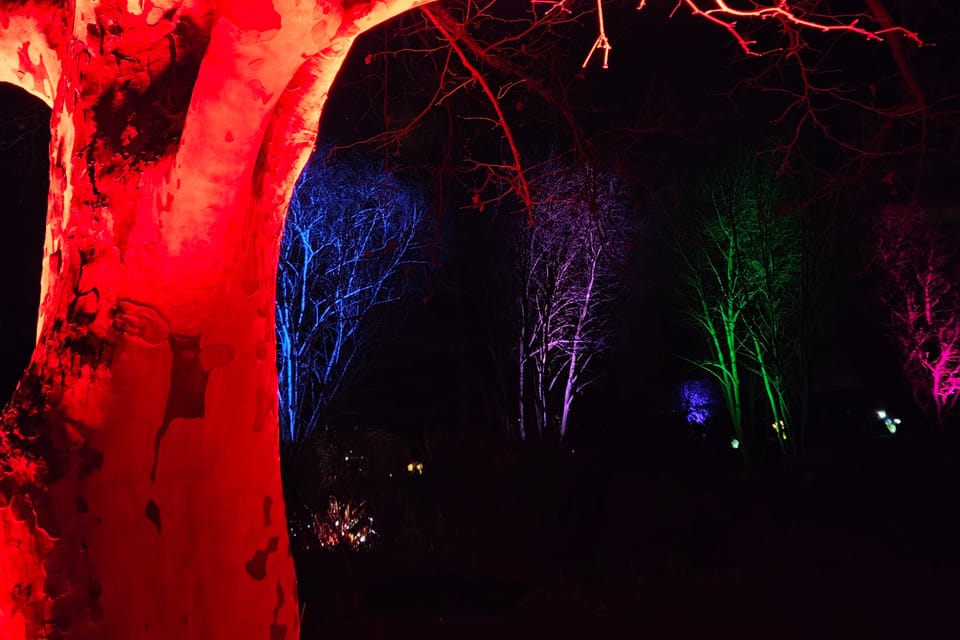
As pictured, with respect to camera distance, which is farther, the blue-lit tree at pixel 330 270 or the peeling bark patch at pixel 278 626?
the blue-lit tree at pixel 330 270

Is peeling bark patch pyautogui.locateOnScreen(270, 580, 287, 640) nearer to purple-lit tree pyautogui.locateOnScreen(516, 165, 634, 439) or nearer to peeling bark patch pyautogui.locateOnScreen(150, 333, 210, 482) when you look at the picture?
peeling bark patch pyautogui.locateOnScreen(150, 333, 210, 482)

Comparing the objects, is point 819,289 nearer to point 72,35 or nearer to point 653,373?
point 653,373

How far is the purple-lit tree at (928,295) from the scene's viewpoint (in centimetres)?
2328

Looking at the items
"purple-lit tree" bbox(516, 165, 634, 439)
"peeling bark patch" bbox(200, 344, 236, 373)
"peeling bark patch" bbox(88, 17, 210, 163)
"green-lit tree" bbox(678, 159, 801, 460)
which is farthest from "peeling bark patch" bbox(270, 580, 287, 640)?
"green-lit tree" bbox(678, 159, 801, 460)

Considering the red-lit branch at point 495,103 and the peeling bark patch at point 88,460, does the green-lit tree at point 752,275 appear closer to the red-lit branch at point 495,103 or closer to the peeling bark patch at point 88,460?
the red-lit branch at point 495,103

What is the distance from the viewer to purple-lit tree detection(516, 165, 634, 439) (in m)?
22.7

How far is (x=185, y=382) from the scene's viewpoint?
311 cm

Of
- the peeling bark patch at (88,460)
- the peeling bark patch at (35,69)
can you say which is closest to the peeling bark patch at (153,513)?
the peeling bark patch at (88,460)

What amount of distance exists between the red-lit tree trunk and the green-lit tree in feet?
75.0

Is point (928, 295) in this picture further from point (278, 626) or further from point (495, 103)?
point (278, 626)

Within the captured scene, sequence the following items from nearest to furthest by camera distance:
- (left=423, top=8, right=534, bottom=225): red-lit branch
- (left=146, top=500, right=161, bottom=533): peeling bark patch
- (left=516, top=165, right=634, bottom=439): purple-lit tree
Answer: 1. (left=146, top=500, right=161, bottom=533): peeling bark patch
2. (left=423, top=8, right=534, bottom=225): red-lit branch
3. (left=516, top=165, right=634, bottom=439): purple-lit tree

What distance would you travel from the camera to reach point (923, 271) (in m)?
23.7

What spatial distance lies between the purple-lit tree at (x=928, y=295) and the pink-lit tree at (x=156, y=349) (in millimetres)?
23379

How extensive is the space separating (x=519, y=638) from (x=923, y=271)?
2119 cm
